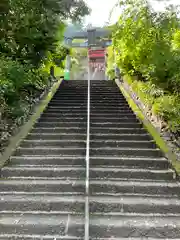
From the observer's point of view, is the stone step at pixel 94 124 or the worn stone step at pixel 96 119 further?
the worn stone step at pixel 96 119

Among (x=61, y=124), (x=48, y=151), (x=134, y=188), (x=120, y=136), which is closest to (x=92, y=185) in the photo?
(x=134, y=188)

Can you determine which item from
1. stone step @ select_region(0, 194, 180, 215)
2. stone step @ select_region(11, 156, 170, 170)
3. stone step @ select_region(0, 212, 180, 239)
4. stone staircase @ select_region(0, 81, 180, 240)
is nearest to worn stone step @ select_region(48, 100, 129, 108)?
stone staircase @ select_region(0, 81, 180, 240)

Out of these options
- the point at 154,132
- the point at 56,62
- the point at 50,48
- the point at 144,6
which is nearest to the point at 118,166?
the point at 154,132

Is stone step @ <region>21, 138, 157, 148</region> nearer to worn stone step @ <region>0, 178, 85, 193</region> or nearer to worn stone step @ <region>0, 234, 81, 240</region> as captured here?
worn stone step @ <region>0, 178, 85, 193</region>

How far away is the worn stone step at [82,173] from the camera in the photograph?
4.91 metres

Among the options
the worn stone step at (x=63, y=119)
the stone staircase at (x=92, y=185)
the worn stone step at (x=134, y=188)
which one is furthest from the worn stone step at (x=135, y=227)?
the worn stone step at (x=63, y=119)

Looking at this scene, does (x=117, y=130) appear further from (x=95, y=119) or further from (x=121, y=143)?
(x=95, y=119)

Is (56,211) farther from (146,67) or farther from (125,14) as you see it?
(125,14)

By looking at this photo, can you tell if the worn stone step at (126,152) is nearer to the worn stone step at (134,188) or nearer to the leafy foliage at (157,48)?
the leafy foliage at (157,48)

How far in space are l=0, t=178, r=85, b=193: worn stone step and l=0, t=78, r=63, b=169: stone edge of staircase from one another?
59cm

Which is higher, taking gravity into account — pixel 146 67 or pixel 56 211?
pixel 146 67

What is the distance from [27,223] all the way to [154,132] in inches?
145

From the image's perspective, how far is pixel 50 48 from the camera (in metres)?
8.45

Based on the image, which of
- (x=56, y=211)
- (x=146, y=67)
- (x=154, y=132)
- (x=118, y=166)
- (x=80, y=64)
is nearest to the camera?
(x=56, y=211)
